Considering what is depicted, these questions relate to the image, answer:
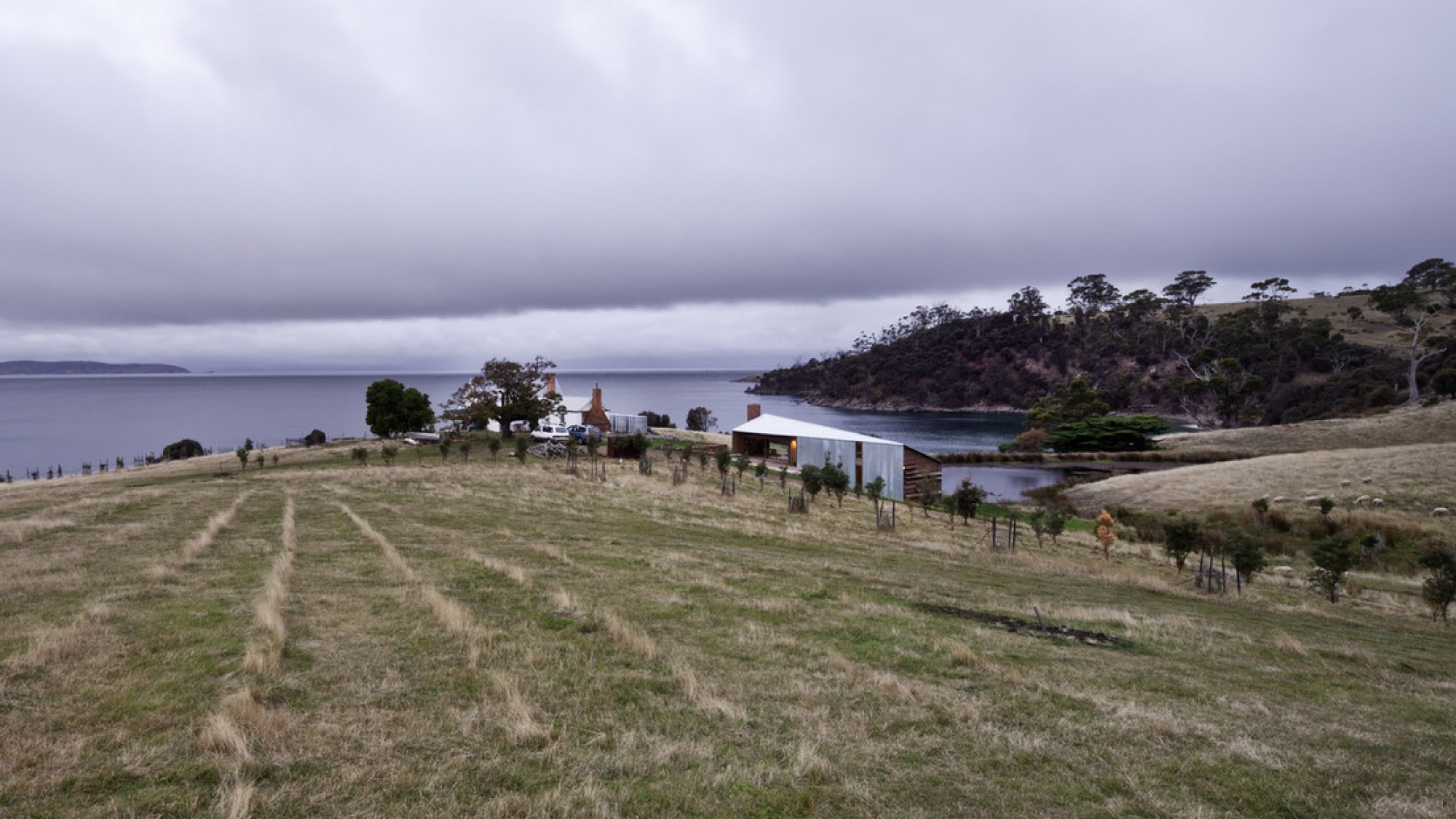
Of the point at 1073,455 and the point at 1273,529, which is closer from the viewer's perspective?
the point at 1273,529

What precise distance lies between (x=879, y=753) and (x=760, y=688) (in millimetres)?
2022

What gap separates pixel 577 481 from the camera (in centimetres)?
3612

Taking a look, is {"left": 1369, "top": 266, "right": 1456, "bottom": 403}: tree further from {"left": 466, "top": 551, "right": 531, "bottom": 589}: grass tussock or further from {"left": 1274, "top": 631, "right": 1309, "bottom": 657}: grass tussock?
{"left": 466, "top": 551, "right": 531, "bottom": 589}: grass tussock

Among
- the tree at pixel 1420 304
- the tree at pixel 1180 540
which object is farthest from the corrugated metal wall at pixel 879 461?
the tree at pixel 1420 304

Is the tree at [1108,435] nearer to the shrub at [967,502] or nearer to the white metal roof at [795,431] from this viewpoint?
the white metal roof at [795,431]

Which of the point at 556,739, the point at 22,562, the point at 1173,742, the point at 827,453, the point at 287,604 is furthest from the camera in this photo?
the point at 827,453

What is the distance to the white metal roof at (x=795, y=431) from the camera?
51844 millimetres

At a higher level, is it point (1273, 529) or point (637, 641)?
point (637, 641)

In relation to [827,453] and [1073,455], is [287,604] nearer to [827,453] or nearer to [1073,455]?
[827,453]

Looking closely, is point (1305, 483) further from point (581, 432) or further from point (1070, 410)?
point (1070, 410)

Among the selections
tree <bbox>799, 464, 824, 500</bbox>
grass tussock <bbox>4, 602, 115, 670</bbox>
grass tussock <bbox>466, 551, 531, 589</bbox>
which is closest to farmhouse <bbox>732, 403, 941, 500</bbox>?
tree <bbox>799, 464, 824, 500</bbox>

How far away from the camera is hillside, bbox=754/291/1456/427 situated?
116 metres

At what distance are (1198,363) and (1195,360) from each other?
1.30 metres

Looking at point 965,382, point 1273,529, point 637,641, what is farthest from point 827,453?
point 965,382
